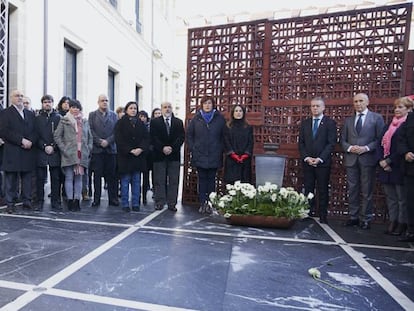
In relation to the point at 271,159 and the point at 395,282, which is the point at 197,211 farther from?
the point at 395,282

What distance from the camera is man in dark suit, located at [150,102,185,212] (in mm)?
5791

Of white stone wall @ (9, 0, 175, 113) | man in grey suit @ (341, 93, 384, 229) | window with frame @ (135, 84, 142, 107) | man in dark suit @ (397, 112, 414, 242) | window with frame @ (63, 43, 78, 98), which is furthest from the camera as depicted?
window with frame @ (135, 84, 142, 107)

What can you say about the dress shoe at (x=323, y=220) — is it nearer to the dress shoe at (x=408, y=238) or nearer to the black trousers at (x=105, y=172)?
the dress shoe at (x=408, y=238)

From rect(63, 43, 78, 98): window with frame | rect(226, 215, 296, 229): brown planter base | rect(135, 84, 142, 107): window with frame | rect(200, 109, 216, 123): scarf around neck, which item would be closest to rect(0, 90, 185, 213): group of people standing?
rect(200, 109, 216, 123): scarf around neck

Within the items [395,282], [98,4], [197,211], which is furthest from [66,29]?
[395,282]

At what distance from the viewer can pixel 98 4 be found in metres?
11.0

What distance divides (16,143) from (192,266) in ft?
11.3

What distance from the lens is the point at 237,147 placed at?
5.54m

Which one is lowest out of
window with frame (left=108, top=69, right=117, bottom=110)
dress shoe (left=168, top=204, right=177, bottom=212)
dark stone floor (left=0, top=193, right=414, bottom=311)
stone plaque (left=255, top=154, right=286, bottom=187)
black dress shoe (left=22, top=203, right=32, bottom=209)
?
dark stone floor (left=0, top=193, right=414, bottom=311)

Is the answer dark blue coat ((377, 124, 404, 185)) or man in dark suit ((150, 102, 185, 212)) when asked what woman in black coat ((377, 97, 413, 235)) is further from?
man in dark suit ((150, 102, 185, 212))

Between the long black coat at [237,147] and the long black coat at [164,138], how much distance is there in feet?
2.64

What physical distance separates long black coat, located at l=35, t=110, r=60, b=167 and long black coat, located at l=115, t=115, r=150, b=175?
Result: 0.94 metres

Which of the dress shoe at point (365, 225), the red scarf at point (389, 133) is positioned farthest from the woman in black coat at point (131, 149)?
the red scarf at point (389, 133)

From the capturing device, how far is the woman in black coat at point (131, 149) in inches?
221
